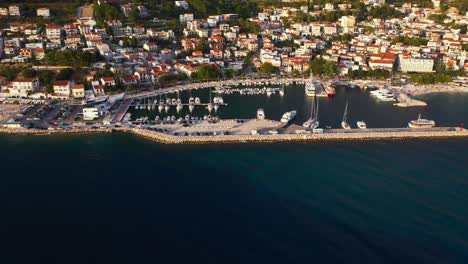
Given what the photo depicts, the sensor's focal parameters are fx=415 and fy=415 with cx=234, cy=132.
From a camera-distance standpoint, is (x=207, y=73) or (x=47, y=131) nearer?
(x=47, y=131)

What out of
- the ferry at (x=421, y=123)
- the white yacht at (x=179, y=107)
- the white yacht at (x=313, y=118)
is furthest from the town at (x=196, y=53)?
the ferry at (x=421, y=123)

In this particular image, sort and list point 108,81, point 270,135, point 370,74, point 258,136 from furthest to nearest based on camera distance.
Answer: point 370,74 < point 108,81 < point 270,135 < point 258,136

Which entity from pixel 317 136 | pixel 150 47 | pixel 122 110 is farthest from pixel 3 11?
pixel 317 136

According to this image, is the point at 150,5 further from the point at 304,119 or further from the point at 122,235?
the point at 122,235

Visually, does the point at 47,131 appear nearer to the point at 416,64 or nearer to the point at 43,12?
the point at 43,12

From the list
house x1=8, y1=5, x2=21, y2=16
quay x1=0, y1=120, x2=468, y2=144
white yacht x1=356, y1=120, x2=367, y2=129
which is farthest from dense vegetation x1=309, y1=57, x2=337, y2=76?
house x1=8, y1=5, x2=21, y2=16

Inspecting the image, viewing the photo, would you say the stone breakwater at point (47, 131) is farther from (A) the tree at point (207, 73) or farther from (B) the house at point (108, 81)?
(A) the tree at point (207, 73)

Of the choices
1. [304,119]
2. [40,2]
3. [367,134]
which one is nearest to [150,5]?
[40,2]
